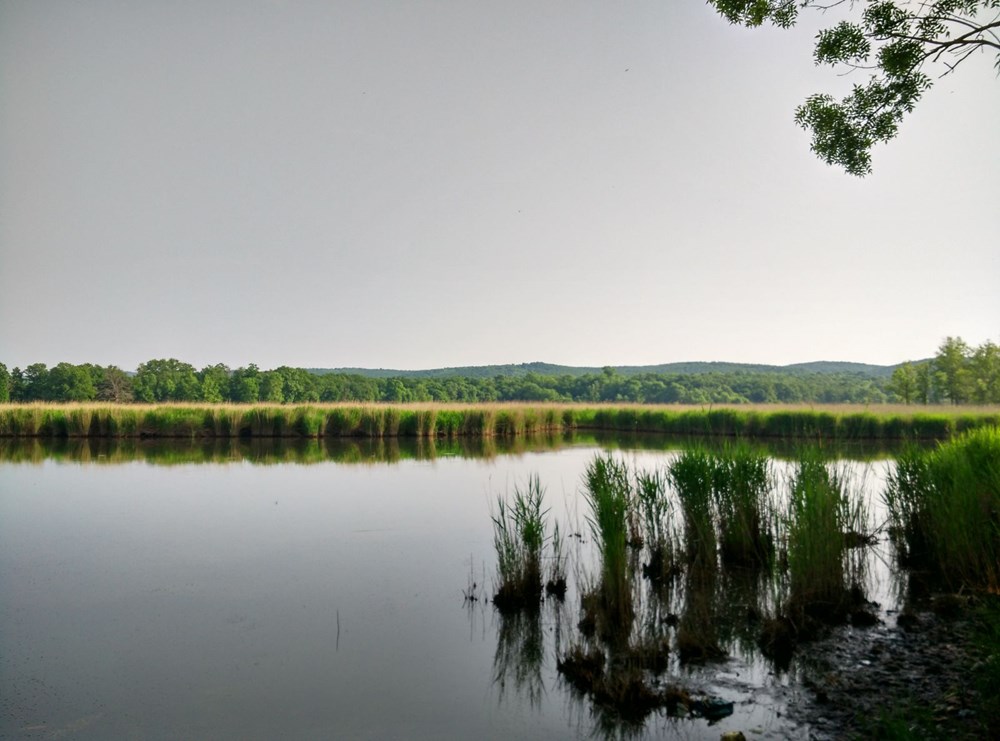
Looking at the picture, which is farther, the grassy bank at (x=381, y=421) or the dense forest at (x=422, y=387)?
the dense forest at (x=422, y=387)

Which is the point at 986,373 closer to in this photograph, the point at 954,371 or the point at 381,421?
the point at 954,371

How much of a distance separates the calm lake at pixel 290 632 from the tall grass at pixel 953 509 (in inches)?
20.3

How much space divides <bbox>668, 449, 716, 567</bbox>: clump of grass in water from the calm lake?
3.92 feet

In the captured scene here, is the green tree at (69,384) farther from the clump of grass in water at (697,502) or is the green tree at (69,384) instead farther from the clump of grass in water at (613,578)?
the clump of grass in water at (613,578)

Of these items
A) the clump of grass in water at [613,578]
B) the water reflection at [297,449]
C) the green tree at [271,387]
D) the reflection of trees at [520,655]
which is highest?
the green tree at [271,387]

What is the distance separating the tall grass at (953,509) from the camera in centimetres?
594

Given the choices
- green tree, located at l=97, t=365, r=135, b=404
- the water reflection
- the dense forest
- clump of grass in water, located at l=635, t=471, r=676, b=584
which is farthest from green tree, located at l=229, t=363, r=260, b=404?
clump of grass in water, located at l=635, t=471, r=676, b=584

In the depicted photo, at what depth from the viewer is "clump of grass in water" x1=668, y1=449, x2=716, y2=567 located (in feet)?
23.8

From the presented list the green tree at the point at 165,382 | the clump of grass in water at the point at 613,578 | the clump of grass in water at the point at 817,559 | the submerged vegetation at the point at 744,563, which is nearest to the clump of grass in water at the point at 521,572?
the submerged vegetation at the point at 744,563

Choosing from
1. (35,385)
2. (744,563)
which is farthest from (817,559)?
(35,385)

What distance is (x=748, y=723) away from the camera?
12.7 feet

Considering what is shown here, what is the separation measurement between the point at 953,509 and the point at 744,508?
6.46ft

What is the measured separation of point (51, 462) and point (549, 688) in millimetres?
17417

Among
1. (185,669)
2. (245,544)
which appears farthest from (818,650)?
(245,544)
